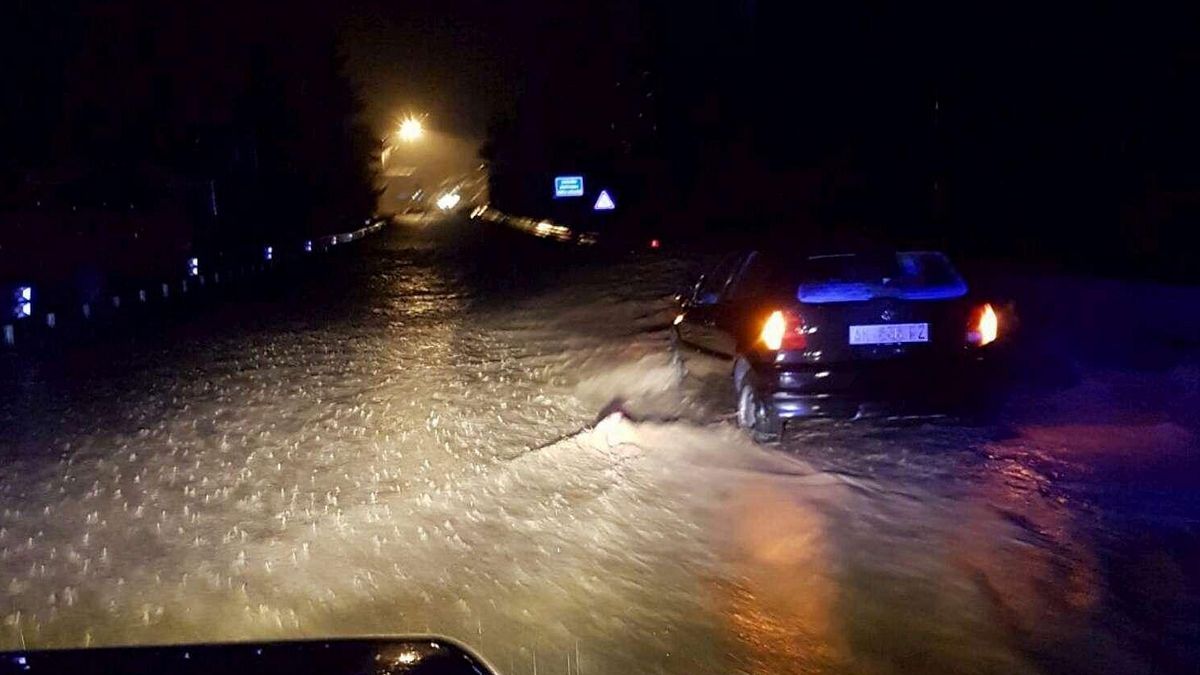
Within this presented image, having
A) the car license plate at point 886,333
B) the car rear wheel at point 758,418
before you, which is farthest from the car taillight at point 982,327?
the car rear wheel at point 758,418

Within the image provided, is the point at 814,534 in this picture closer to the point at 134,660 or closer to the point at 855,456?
the point at 855,456

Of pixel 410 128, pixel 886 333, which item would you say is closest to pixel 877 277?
pixel 886 333

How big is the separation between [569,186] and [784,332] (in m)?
50.4

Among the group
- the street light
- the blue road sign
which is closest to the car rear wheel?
the blue road sign

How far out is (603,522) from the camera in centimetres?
752

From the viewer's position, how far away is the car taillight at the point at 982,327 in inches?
355

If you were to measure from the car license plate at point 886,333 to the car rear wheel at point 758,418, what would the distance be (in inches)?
32.4

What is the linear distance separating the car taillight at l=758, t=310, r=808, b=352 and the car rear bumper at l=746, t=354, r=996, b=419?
144 mm

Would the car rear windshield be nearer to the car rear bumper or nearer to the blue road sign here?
the car rear bumper

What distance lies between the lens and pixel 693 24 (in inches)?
2120

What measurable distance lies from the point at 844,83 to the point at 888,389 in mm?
28850

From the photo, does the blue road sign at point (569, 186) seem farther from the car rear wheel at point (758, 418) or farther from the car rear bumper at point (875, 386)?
the car rear bumper at point (875, 386)

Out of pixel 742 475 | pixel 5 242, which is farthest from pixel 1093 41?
pixel 5 242

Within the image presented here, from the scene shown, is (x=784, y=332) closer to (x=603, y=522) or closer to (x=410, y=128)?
(x=603, y=522)
